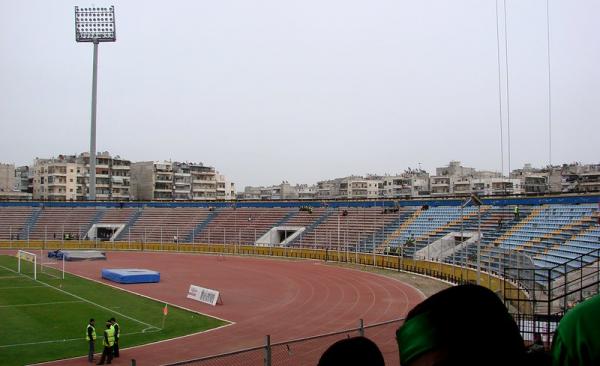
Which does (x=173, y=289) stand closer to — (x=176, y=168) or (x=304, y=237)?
(x=304, y=237)

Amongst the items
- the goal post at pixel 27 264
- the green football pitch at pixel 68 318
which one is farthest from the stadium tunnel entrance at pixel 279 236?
the green football pitch at pixel 68 318


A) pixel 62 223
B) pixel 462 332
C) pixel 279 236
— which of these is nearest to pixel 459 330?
pixel 462 332

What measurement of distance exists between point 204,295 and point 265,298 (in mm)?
3687

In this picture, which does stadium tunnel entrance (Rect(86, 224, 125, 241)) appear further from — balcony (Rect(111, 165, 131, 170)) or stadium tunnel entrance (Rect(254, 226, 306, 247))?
balcony (Rect(111, 165, 131, 170))

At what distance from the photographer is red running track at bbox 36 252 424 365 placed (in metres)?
19.4

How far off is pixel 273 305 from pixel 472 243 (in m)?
20.3

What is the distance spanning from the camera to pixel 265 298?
3072 centimetres

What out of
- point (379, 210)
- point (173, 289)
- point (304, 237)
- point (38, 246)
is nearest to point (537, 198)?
point (379, 210)

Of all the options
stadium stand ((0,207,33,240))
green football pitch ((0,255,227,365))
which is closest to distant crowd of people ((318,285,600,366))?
green football pitch ((0,255,227,365))

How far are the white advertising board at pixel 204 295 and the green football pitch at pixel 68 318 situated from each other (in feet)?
6.87

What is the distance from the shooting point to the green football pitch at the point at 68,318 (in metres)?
18.9

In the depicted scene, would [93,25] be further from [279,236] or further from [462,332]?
[462,332]

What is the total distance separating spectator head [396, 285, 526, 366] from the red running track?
40.2 ft

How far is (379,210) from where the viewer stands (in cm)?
6075
